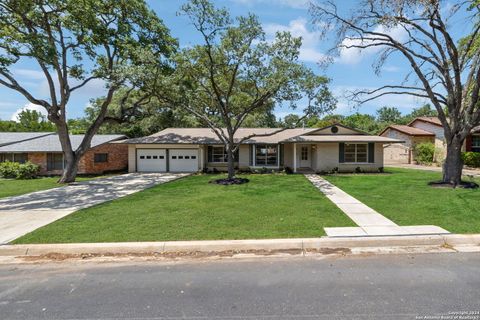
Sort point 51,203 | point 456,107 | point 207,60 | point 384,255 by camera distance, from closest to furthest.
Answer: point 384,255, point 51,203, point 456,107, point 207,60

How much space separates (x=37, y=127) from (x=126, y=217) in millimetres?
58290

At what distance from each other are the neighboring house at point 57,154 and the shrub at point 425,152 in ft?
92.9

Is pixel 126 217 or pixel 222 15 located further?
pixel 222 15

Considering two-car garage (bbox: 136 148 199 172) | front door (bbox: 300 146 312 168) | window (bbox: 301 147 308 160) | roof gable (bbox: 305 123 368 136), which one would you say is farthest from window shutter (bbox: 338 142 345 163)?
two-car garage (bbox: 136 148 199 172)

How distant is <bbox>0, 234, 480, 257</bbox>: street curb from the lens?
5.45 metres

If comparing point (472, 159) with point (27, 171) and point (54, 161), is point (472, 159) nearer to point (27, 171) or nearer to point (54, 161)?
point (54, 161)

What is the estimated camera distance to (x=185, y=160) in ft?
A: 73.2

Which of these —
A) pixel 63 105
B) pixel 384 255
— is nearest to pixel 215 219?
pixel 384 255

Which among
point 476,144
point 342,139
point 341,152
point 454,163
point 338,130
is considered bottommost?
point 454,163

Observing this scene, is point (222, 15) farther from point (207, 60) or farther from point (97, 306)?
point (97, 306)

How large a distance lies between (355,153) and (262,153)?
692cm

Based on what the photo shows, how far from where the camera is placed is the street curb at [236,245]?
5.45 m

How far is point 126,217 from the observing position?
7754 mm

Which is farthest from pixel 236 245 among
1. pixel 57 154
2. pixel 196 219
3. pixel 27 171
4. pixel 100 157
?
Result: pixel 57 154
